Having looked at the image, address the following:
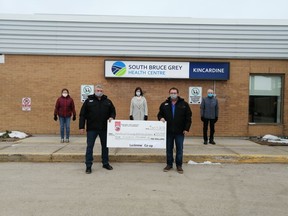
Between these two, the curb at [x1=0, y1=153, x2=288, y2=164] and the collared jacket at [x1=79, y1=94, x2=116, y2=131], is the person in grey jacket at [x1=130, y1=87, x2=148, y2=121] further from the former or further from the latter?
the collared jacket at [x1=79, y1=94, x2=116, y2=131]

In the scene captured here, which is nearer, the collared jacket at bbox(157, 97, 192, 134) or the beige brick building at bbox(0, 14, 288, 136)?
the collared jacket at bbox(157, 97, 192, 134)

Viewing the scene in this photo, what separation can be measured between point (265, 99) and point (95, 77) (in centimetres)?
666

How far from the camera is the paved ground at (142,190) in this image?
4.78 metres

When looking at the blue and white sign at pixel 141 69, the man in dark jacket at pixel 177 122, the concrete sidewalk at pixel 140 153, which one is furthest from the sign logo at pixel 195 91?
the man in dark jacket at pixel 177 122

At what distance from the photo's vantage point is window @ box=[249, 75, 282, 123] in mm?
12320

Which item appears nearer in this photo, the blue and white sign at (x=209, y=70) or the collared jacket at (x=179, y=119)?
the collared jacket at (x=179, y=119)

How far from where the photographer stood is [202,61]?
Answer: 1191 centimetres

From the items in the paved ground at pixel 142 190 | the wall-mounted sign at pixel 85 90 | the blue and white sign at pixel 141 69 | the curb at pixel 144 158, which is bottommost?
the paved ground at pixel 142 190

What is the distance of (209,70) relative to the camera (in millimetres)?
11867

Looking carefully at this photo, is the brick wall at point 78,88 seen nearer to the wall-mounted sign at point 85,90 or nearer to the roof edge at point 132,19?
the wall-mounted sign at point 85,90

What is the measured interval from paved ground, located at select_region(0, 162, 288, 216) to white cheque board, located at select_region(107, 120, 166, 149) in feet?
1.77

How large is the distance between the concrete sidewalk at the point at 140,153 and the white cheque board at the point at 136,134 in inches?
19.3

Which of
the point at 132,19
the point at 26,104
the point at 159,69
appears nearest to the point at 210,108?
the point at 159,69

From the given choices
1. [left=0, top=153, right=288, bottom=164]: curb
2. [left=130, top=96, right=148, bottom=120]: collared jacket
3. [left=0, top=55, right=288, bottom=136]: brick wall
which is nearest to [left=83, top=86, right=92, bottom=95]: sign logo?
[left=0, top=55, right=288, bottom=136]: brick wall
